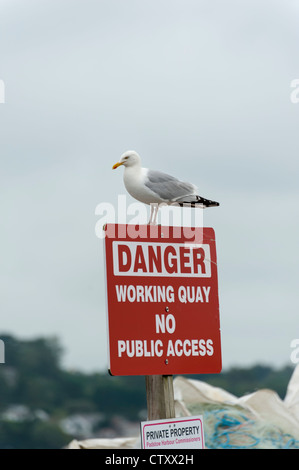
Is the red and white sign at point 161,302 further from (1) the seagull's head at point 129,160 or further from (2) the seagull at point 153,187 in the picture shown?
(1) the seagull's head at point 129,160

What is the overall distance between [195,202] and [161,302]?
1292 millimetres

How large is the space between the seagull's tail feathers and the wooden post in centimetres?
151

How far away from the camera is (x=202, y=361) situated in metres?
6.59

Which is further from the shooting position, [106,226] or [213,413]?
[213,413]

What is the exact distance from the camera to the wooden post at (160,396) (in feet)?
21.2

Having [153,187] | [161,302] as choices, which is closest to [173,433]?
[161,302]

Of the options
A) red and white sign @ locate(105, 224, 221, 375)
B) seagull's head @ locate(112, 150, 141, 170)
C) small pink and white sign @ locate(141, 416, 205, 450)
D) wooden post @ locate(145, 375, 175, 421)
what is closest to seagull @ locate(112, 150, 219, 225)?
seagull's head @ locate(112, 150, 141, 170)

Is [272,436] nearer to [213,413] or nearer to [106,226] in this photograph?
[213,413]

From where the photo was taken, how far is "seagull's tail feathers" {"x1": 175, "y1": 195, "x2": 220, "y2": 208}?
24.6 feet

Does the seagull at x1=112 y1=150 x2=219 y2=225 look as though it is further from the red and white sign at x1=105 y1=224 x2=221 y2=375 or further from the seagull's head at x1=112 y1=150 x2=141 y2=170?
the red and white sign at x1=105 y1=224 x2=221 y2=375

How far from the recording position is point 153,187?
23.9 ft

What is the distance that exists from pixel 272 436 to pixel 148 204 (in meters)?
8.86
